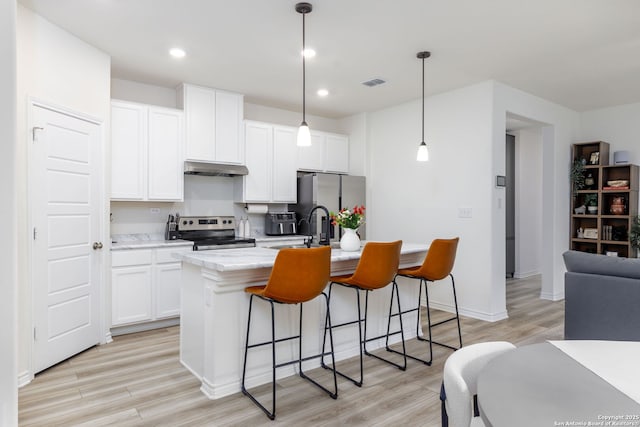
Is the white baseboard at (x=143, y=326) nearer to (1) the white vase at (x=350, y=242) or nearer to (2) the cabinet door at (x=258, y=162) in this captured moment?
(2) the cabinet door at (x=258, y=162)

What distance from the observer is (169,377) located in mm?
2996

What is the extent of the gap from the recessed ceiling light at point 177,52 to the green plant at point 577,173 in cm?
538

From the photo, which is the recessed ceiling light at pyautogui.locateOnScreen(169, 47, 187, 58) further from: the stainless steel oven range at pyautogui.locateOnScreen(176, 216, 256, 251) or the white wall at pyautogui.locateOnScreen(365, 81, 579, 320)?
the white wall at pyautogui.locateOnScreen(365, 81, 579, 320)

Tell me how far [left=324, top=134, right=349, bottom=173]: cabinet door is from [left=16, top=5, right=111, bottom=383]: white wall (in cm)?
310

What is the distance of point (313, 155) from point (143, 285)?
2847mm

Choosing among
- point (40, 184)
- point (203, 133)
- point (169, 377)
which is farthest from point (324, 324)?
point (203, 133)

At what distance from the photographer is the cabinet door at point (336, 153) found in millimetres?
5922

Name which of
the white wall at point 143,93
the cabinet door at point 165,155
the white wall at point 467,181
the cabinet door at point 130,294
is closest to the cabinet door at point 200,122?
the cabinet door at point 165,155

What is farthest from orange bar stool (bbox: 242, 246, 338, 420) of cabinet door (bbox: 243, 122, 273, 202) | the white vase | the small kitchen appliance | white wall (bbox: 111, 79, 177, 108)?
white wall (bbox: 111, 79, 177, 108)

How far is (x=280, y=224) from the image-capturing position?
5441 millimetres

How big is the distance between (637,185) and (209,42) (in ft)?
19.1

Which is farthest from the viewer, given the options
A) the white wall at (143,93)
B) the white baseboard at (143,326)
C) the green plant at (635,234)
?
the green plant at (635,234)

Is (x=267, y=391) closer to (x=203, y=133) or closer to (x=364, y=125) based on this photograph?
(x=203, y=133)

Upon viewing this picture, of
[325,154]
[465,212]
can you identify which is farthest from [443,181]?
[325,154]
